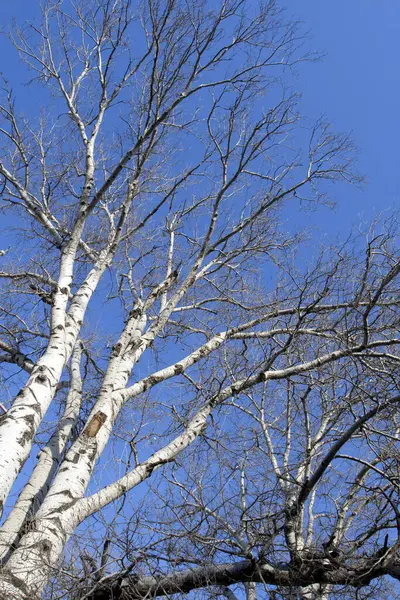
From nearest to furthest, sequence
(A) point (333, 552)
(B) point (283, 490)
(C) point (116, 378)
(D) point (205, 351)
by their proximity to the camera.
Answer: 1. (A) point (333, 552)
2. (B) point (283, 490)
3. (C) point (116, 378)
4. (D) point (205, 351)

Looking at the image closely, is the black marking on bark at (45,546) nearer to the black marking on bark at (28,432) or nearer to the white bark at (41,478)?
the white bark at (41,478)

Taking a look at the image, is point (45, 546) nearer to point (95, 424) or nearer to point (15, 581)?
point (15, 581)

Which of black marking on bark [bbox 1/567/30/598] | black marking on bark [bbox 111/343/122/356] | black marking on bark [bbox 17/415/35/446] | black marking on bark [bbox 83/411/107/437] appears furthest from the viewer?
black marking on bark [bbox 111/343/122/356]

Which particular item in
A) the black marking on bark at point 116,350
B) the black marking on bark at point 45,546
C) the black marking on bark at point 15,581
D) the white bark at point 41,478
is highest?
the black marking on bark at point 116,350

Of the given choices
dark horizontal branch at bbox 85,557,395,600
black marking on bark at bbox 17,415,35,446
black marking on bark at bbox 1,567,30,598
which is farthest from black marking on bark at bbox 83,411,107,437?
black marking on bark at bbox 1,567,30,598

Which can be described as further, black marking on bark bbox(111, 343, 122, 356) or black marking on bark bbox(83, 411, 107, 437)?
black marking on bark bbox(111, 343, 122, 356)

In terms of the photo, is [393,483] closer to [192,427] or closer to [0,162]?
[192,427]

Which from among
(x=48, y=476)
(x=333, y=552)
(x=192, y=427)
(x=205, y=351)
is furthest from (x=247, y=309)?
(x=333, y=552)

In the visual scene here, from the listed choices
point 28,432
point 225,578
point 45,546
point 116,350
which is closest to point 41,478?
point 28,432

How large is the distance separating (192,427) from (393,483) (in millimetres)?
2056

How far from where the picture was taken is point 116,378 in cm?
529

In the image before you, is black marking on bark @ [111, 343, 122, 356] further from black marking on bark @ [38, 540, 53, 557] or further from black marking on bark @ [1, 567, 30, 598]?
black marking on bark @ [1, 567, 30, 598]

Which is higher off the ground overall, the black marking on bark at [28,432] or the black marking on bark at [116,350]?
the black marking on bark at [116,350]

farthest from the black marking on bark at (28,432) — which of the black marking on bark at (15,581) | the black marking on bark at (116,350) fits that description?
the black marking on bark at (116,350)
